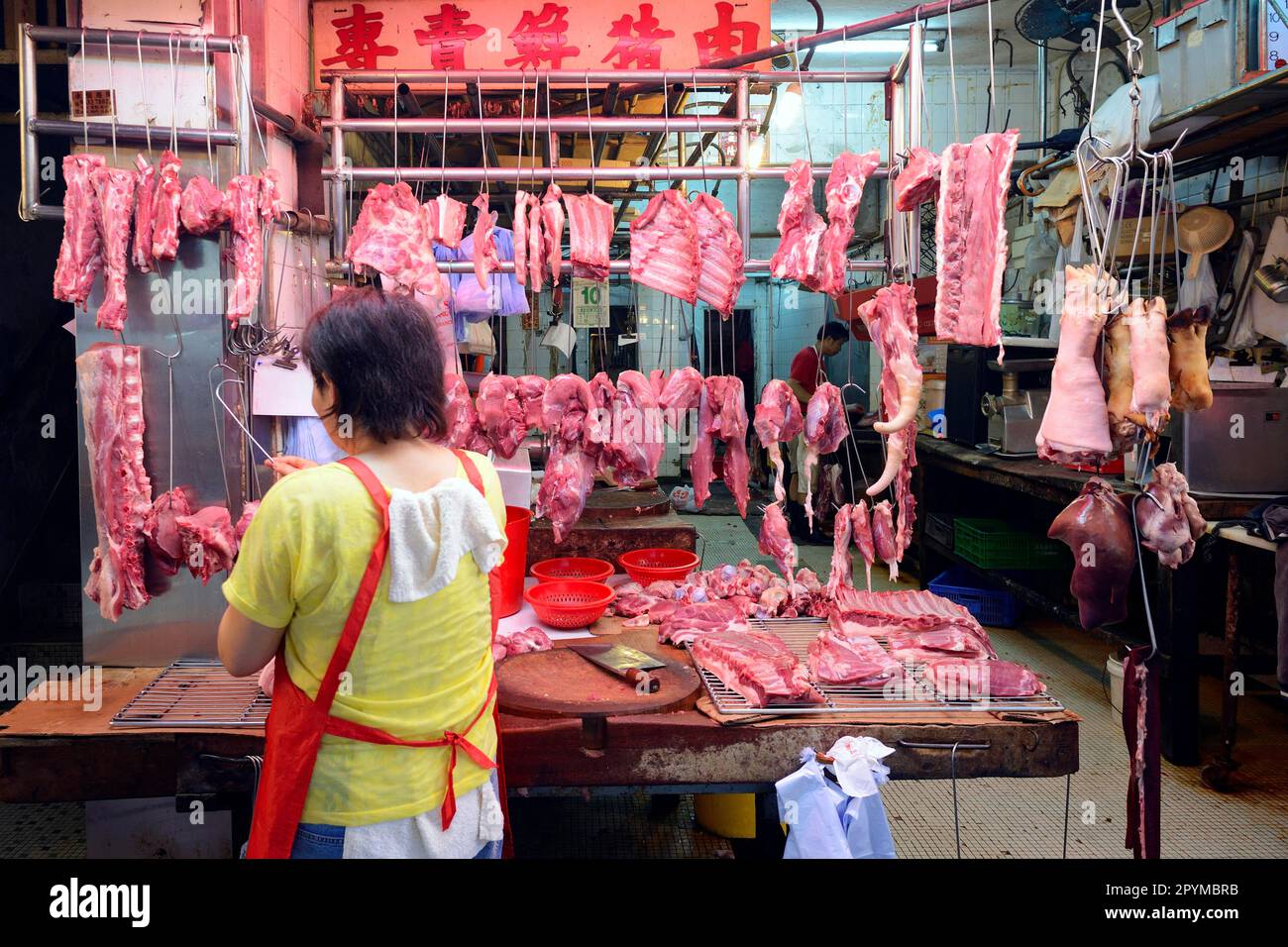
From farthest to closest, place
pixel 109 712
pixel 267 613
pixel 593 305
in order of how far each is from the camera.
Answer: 1. pixel 593 305
2. pixel 109 712
3. pixel 267 613

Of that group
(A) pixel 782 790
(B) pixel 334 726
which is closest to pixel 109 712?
(B) pixel 334 726

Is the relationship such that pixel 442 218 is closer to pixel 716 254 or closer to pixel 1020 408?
pixel 716 254

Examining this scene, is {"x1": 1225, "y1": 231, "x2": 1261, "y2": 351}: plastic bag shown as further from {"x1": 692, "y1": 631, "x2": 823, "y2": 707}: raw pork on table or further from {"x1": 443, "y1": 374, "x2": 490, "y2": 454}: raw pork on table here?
{"x1": 443, "y1": 374, "x2": 490, "y2": 454}: raw pork on table

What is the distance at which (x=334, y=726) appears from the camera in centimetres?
212

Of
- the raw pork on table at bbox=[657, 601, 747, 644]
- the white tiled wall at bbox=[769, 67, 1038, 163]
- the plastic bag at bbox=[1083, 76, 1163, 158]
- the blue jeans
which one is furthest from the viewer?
the white tiled wall at bbox=[769, 67, 1038, 163]

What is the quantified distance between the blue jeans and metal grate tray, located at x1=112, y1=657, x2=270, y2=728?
929 mm

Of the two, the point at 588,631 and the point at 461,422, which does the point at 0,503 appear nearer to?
the point at 461,422

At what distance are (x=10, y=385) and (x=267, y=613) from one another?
5.57 m

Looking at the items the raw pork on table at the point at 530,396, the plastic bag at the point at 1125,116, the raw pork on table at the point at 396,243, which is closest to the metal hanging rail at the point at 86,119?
the raw pork on table at the point at 396,243

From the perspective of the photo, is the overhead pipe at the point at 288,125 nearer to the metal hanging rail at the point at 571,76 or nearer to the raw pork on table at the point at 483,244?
the metal hanging rail at the point at 571,76

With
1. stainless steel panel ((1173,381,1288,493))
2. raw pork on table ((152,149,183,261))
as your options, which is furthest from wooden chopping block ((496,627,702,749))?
stainless steel panel ((1173,381,1288,493))

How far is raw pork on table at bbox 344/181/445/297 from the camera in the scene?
159 inches

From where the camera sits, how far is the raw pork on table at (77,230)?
Result: 11.9ft

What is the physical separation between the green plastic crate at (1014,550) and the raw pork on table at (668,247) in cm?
459
